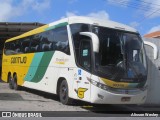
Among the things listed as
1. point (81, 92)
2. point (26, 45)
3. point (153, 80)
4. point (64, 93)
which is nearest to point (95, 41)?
point (81, 92)

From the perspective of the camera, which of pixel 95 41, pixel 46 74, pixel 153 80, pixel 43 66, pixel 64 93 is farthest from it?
pixel 153 80

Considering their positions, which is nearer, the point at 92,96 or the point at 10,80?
the point at 92,96

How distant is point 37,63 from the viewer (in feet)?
58.5

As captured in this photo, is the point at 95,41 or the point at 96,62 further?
the point at 96,62

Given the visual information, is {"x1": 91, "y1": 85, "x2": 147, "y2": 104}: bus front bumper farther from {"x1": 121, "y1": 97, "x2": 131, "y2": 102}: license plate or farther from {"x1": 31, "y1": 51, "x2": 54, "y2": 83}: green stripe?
{"x1": 31, "y1": 51, "x2": 54, "y2": 83}: green stripe

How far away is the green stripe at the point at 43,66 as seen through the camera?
16.5 metres

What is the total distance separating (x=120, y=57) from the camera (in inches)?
520

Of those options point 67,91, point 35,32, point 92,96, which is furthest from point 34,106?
point 35,32

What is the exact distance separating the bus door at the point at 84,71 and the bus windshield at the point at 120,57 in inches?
19.1

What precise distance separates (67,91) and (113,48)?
2.67 m

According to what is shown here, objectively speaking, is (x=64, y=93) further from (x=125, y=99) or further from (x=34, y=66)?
(x=34, y=66)

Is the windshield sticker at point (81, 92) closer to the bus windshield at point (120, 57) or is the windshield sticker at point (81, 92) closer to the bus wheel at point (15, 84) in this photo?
the bus windshield at point (120, 57)

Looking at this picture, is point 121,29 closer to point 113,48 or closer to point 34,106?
point 113,48

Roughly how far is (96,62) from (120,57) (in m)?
1.02
